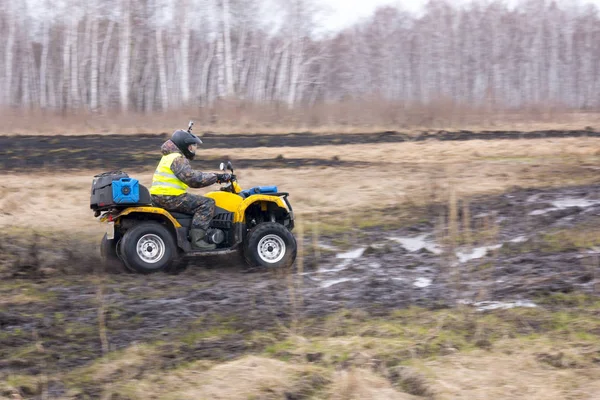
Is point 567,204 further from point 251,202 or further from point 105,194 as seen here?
point 105,194

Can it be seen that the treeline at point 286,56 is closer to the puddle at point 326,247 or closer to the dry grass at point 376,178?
the dry grass at point 376,178

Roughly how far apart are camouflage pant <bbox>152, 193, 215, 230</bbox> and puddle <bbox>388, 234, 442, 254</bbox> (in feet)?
10.9

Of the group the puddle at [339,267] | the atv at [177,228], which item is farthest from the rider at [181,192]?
the puddle at [339,267]

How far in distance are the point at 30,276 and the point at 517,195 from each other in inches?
400

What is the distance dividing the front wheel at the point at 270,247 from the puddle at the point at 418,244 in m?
2.36

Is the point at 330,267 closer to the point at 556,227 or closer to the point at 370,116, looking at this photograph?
the point at 556,227

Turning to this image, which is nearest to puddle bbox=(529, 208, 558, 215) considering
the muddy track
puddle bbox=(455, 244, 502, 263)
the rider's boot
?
puddle bbox=(455, 244, 502, 263)

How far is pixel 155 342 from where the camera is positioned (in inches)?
302

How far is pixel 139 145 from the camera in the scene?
79.5 feet

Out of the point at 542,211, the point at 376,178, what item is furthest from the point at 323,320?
the point at 376,178

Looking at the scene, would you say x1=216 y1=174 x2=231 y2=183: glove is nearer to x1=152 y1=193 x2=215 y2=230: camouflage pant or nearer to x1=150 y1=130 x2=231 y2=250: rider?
x1=150 y1=130 x2=231 y2=250: rider

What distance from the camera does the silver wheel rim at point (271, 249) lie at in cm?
1131

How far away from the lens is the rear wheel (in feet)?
35.7

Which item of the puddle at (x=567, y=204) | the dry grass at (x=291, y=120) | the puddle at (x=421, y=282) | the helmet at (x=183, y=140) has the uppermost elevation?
the dry grass at (x=291, y=120)
